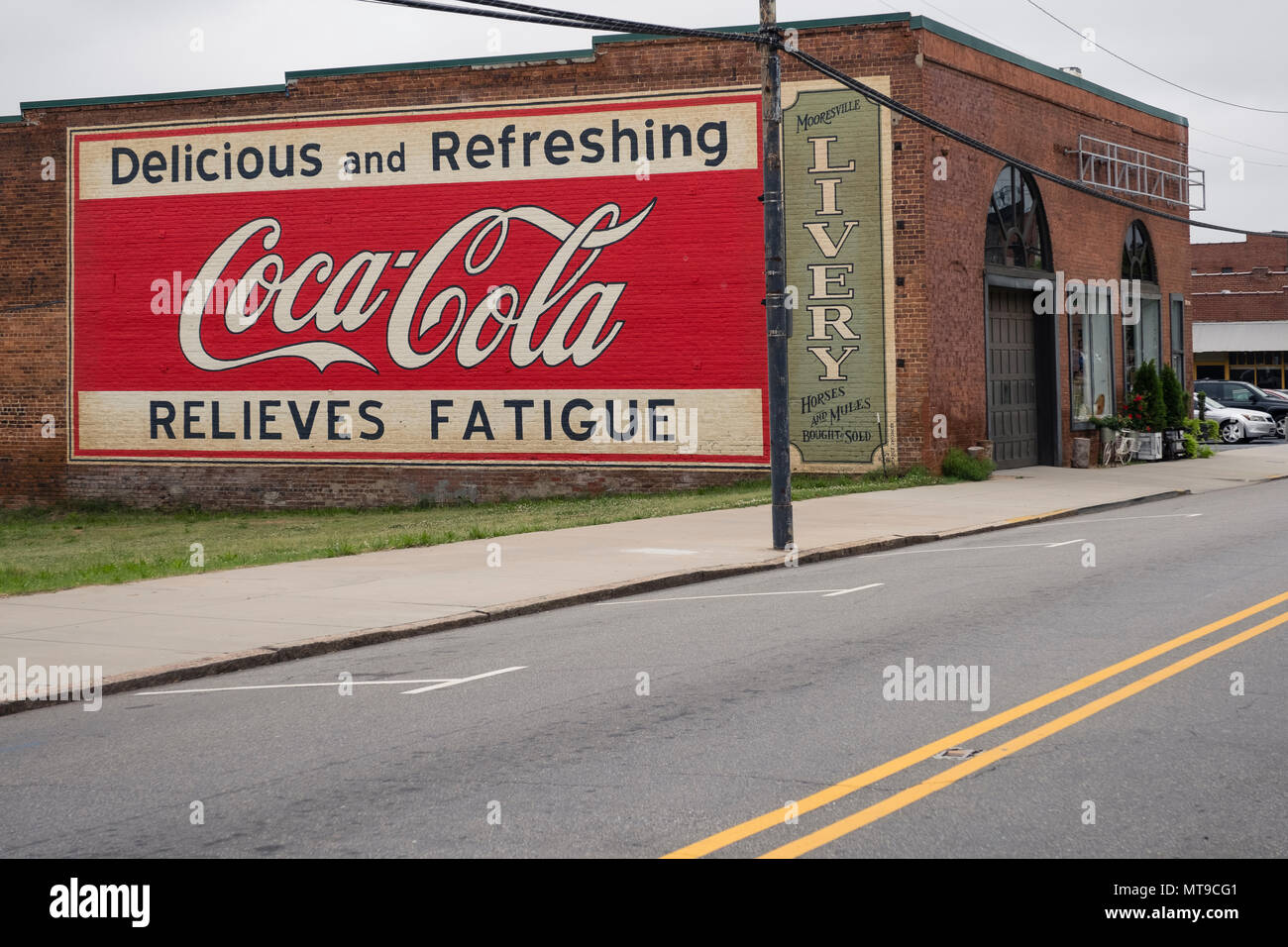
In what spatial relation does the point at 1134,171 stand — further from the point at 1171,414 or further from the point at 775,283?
the point at 775,283

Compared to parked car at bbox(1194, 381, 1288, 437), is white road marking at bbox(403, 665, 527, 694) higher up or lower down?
lower down

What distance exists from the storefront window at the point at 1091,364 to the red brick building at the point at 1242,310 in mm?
33190

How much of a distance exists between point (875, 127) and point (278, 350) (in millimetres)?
12279

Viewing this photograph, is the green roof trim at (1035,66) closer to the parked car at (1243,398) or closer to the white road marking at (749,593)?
the parked car at (1243,398)

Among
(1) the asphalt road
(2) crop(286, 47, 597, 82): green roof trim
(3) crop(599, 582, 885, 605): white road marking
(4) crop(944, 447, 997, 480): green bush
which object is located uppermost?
(2) crop(286, 47, 597, 82): green roof trim

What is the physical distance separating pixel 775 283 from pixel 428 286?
42.3 feet

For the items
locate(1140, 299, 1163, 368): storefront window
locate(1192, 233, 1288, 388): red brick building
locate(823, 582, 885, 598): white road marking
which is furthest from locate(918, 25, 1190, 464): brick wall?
locate(1192, 233, 1288, 388): red brick building

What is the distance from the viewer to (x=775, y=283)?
16.0 metres

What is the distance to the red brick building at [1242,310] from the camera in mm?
64125

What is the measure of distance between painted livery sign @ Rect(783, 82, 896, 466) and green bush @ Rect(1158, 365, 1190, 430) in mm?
10642

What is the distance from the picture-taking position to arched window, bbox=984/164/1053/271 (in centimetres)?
2836

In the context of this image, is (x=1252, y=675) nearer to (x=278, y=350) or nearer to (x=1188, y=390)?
(x=278, y=350)

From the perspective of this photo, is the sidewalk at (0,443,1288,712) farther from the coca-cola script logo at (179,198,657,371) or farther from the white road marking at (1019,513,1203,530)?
the coca-cola script logo at (179,198,657,371)

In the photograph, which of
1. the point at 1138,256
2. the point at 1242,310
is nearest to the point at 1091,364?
the point at 1138,256
